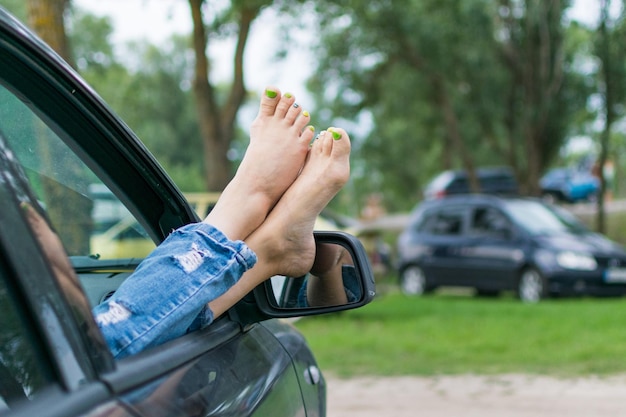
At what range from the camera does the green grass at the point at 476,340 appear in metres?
7.91

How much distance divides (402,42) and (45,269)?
67.5 ft

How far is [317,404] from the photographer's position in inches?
102

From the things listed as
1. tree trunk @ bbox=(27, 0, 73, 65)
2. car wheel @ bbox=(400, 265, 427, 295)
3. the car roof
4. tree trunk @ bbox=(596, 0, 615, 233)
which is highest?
tree trunk @ bbox=(27, 0, 73, 65)

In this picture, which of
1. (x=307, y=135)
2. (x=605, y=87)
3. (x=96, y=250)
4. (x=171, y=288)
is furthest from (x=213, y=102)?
(x=171, y=288)

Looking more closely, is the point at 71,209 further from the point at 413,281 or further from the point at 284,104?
the point at 413,281

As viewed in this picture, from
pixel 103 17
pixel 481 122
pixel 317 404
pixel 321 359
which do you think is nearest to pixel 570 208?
pixel 481 122

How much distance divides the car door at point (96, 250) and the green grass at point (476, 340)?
5.63 metres

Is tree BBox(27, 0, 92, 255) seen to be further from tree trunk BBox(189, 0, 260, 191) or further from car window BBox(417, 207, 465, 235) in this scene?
car window BBox(417, 207, 465, 235)

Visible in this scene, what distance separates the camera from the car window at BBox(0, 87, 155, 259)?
5.95 ft

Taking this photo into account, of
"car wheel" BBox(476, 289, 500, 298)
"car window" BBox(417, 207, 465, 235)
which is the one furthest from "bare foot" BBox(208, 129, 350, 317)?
"car wheel" BBox(476, 289, 500, 298)

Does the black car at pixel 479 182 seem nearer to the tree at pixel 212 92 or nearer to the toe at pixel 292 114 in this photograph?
the tree at pixel 212 92

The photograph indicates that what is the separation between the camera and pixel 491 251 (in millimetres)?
14703

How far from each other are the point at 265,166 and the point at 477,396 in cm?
481

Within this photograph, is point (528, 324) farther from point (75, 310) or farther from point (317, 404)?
point (75, 310)
